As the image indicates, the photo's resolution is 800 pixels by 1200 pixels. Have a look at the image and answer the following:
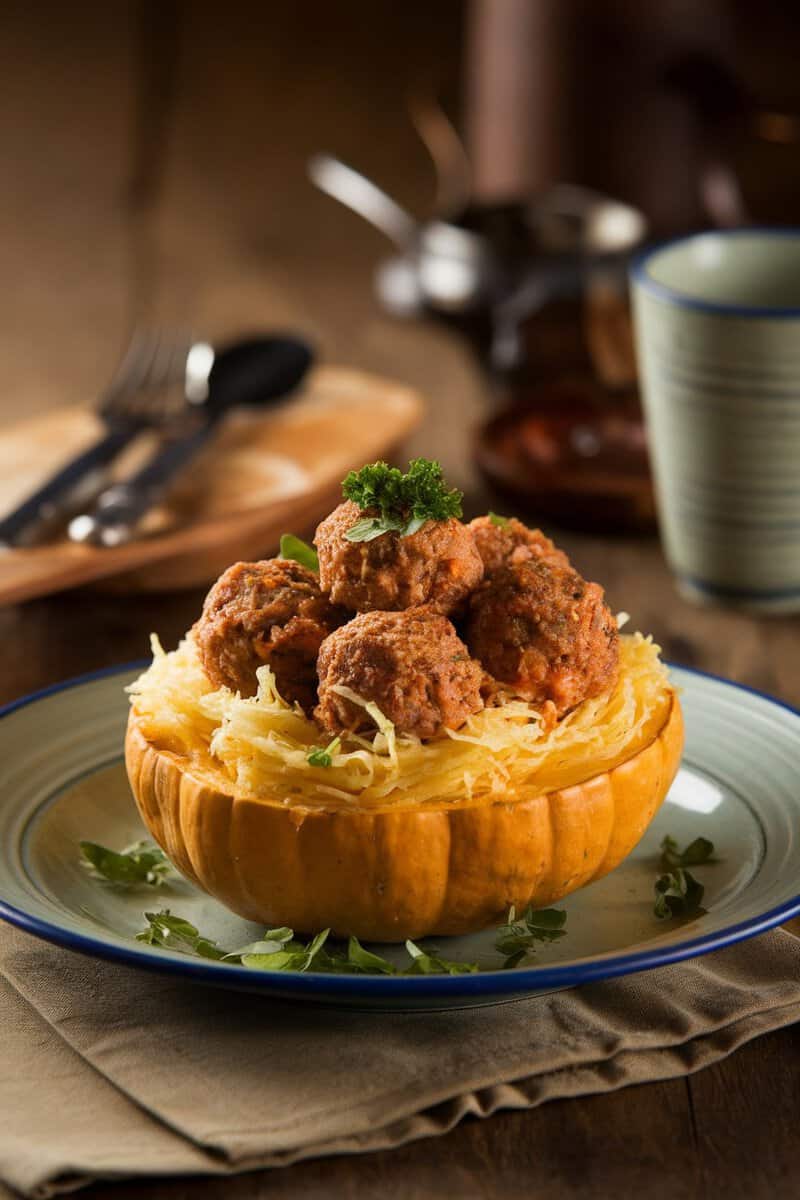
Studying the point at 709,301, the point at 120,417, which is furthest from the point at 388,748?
the point at 120,417

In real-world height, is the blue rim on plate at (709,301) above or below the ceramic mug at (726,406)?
above

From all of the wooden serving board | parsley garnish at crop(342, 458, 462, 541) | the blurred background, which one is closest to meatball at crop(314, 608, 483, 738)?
parsley garnish at crop(342, 458, 462, 541)

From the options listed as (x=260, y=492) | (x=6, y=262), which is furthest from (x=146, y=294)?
(x=260, y=492)

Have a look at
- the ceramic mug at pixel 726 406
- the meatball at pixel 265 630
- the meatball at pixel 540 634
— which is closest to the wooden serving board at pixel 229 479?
the ceramic mug at pixel 726 406

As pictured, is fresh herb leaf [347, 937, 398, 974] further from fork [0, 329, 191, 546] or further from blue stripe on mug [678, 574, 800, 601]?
blue stripe on mug [678, 574, 800, 601]

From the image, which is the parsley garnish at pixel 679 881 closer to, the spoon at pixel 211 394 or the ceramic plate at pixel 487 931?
the ceramic plate at pixel 487 931

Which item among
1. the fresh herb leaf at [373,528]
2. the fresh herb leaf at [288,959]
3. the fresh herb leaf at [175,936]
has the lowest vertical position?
the fresh herb leaf at [175,936]
